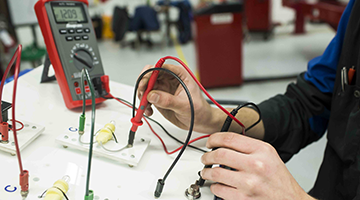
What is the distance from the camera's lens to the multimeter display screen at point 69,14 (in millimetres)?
710

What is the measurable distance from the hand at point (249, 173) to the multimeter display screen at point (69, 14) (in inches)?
21.3

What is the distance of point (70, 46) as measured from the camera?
2.35ft

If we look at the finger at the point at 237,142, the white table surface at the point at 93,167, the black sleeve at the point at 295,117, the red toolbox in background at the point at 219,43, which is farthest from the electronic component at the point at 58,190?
the red toolbox in background at the point at 219,43

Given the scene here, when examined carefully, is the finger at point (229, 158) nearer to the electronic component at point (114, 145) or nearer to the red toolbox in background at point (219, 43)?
the electronic component at point (114, 145)

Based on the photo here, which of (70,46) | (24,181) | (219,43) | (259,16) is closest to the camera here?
(24,181)

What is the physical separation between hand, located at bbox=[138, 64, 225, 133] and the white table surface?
0.04 m

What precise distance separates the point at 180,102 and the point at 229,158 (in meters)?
0.18

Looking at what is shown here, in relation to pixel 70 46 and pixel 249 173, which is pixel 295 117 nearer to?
pixel 249 173

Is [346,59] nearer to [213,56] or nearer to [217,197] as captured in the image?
[217,197]

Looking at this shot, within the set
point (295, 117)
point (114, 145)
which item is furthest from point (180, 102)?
point (295, 117)

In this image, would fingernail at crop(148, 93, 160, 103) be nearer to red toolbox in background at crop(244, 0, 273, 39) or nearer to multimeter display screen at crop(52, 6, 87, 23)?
multimeter display screen at crop(52, 6, 87, 23)

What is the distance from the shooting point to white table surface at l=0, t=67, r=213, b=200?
46 centimetres

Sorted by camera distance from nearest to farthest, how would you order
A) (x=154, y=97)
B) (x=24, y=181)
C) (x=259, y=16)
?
(x=24, y=181)
(x=154, y=97)
(x=259, y=16)

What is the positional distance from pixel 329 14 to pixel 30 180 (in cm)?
288
